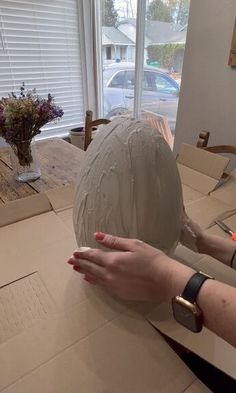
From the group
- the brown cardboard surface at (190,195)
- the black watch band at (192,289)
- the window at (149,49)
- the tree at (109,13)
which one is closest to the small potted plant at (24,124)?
the brown cardboard surface at (190,195)

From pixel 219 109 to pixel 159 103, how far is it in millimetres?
721

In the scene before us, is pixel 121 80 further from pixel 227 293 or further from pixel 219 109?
pixel 227 293

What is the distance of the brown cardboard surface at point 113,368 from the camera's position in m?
0.37

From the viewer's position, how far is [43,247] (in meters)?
0.65

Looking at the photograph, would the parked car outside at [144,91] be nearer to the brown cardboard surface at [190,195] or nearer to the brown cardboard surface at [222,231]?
the brown cardboard surface at [190,195]

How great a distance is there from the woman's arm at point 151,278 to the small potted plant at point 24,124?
26.0 inches

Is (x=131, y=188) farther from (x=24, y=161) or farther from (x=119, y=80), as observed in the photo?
(x=119, y=80)

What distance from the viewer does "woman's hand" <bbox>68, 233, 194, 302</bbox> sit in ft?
1.30

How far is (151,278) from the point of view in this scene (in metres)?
0.40

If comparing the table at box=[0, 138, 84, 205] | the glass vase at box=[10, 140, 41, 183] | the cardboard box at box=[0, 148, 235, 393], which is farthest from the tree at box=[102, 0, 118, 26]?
the cardboard box at box=[0, 148, 235, 393]

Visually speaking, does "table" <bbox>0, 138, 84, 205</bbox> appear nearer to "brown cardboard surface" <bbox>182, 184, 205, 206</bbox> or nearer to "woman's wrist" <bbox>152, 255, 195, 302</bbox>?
"brown cardboard surface" <bbox>182, 184, 205, 206</bbox>

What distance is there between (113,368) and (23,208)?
544 millimetres

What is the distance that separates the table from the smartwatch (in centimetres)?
71

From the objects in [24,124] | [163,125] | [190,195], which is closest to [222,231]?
[190,195]
